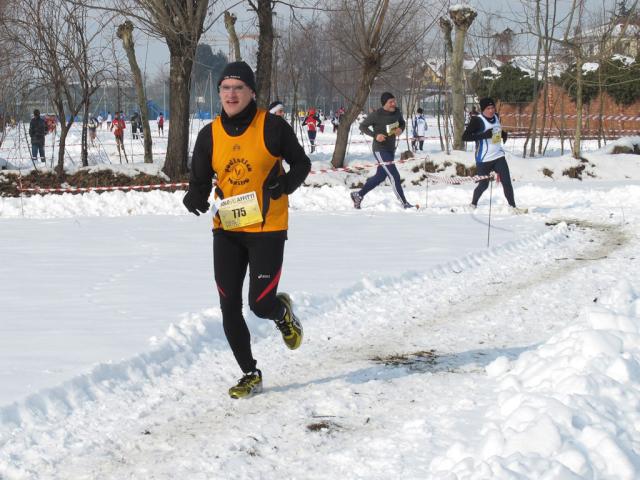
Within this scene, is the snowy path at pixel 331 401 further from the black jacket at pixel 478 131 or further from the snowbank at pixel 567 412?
the black jacket at pixel 478 131

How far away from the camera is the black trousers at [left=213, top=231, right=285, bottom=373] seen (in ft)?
15.8

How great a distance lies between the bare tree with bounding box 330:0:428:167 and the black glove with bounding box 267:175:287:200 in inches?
685

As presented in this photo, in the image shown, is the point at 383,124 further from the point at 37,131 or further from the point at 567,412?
the point at 37,131

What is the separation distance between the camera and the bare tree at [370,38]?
21688mm

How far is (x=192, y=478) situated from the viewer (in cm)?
368

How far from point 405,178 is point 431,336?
547 inches

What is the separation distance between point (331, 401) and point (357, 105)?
17.9 meters

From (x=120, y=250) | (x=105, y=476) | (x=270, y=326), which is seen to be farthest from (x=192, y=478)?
(x=120, y=250)

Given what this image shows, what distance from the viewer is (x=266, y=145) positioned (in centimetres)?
466

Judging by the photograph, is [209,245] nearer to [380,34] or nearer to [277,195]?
[277,195]

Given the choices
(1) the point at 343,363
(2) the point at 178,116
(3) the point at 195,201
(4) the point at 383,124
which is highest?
(2) the point at 178,116

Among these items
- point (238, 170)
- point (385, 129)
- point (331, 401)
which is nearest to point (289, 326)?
point (331, 401)

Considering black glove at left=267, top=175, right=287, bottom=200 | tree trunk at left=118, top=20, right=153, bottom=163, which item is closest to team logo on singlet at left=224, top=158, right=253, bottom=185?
black glove at left=267, top=175, right=287, bottom=200

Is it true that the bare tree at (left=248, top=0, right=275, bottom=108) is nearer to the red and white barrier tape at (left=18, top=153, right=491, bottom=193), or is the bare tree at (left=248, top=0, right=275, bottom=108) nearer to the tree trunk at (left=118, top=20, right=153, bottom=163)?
the red and white barrier tape at (left=18, top=153, right=491, bottom=193)
